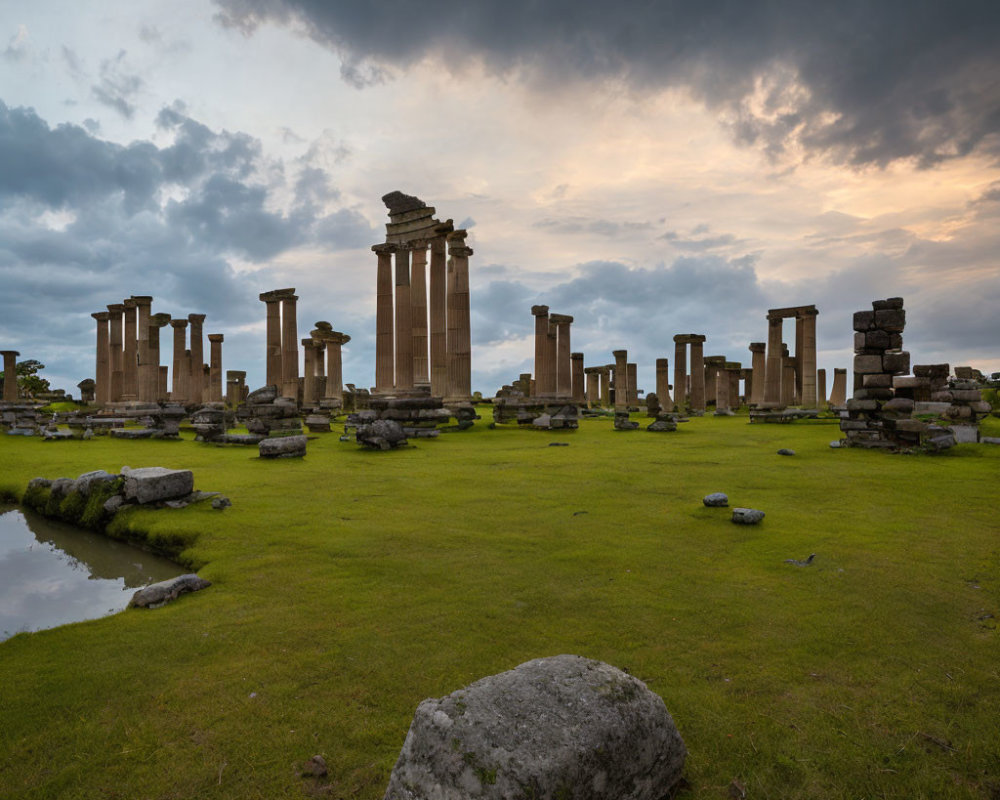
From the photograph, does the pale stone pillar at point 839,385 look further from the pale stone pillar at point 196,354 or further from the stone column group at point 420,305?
the pale stone pillar at point 196,354

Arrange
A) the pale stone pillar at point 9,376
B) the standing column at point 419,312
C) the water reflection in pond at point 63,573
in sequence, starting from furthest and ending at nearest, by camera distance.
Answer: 1. the pale stone pillar at point 9,376
2. the standing column at point 419,312
3. the water reflection in pond at point 63,573

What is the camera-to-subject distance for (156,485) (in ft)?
29.4

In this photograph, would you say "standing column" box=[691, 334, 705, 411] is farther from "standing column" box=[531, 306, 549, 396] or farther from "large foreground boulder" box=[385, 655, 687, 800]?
"large foreground boulder" box=[385, 655, 687, 800]

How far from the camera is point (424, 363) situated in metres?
25.3

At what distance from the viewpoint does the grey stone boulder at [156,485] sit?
894 centimetres

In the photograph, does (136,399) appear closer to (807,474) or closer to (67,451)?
(67,451)

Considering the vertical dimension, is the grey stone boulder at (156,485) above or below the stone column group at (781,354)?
below

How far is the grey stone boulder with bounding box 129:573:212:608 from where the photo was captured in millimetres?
5371

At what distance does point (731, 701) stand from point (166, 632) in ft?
13.9

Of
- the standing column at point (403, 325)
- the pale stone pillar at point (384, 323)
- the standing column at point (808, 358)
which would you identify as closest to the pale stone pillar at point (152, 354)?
the pale stone pillar at point (384, 323)

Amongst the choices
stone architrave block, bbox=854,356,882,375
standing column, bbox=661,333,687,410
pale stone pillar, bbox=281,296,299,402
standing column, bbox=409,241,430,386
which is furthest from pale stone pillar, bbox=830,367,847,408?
pale stone pillar, bbox=281,296,299,402

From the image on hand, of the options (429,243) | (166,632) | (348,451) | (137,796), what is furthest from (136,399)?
(137,796)

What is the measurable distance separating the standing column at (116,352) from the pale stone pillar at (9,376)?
11.1m

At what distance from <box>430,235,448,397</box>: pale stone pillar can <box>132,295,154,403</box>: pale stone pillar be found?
52.7ft
